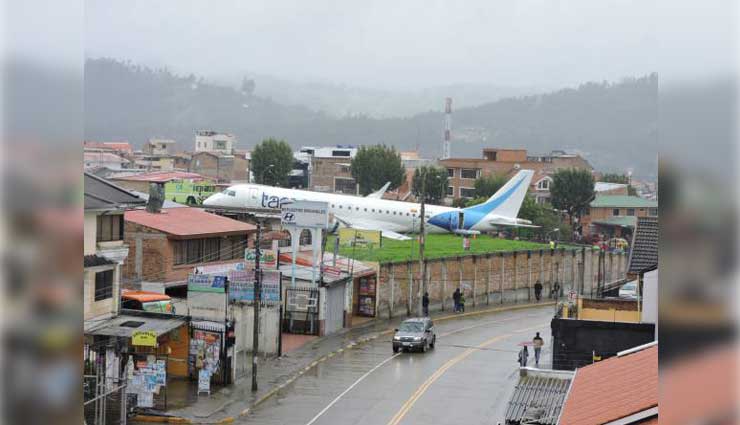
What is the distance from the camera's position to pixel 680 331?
3.00 metres

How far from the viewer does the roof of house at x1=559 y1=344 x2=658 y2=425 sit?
10.8m

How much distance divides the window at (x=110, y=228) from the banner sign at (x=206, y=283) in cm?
365

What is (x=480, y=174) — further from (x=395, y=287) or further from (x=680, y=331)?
(x=680, y=331)

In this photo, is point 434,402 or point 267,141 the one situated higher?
point 267,141

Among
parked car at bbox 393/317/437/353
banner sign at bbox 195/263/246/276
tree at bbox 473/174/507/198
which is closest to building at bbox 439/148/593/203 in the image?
tree at bbox 473/174/507/198

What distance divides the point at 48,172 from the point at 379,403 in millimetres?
22123

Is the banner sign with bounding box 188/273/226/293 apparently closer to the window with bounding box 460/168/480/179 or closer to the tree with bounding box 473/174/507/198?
the tree with bounding box 473/174/507/198

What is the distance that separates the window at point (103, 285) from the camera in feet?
83.7

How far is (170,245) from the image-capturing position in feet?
114

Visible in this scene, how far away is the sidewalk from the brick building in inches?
210

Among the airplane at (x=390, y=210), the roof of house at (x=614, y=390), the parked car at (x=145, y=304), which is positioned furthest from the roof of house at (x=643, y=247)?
the roof of house at (x=614, y=390)

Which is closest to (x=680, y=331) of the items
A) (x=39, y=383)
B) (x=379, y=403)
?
(x=39, y=383)

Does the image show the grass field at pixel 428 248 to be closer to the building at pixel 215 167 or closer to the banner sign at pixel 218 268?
the banner sign at pixel 218 268

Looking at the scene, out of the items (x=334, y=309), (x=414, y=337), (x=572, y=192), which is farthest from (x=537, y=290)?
(x=572, y=192)
